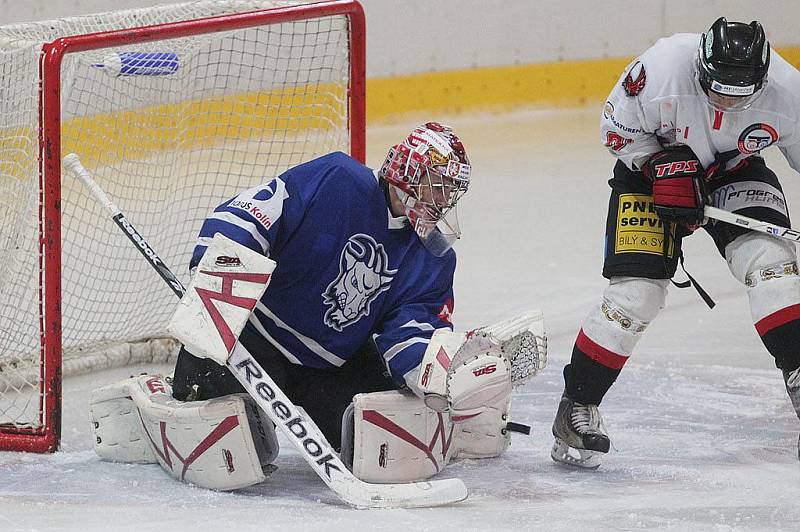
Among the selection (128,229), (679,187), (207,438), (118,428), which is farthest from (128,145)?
(679,187)

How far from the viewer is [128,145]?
3.50 meters

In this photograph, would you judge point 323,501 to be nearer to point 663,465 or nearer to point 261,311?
point 261,311

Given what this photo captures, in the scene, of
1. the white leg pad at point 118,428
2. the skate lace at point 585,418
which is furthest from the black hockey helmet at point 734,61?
the white leg pad at point 118,428

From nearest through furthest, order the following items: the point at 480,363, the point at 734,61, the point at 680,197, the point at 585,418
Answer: the point at 480,363, the point at 734,61, the point at 680,197, the point at 585,418

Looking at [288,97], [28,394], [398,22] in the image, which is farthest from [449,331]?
[398,22]

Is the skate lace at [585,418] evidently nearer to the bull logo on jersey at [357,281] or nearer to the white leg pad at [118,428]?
the bull logo on jersey at [357,281]

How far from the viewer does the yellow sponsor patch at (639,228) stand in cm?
257

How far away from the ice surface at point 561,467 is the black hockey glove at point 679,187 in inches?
20.1

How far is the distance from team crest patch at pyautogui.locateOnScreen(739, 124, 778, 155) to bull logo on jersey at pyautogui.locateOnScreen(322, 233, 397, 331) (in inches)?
29.4

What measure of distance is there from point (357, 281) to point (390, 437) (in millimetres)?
306

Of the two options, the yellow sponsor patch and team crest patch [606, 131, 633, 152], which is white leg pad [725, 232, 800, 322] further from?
team crest patch [606, 131, 633, 152]

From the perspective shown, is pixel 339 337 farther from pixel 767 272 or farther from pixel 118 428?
pixel 767 272

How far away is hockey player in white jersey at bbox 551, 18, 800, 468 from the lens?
8.18 feet

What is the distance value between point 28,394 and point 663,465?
57.1 inches
